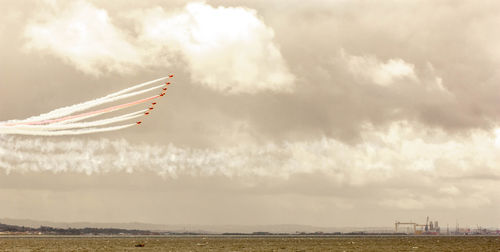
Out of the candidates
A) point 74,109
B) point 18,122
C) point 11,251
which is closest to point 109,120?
point 74,109

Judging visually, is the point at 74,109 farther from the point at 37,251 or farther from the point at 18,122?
the point at 37,251

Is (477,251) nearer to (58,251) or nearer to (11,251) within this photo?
(58,251)

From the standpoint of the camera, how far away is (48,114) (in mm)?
104438

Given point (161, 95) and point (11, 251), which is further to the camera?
point (11, 251)

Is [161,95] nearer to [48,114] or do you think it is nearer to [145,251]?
[48,114]

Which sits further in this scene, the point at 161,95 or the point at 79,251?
the point at 79,251

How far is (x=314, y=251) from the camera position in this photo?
5979 inches

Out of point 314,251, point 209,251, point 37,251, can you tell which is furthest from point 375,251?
point 37,251

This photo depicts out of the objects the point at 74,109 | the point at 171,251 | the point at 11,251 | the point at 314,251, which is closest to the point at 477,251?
the point at 314,251

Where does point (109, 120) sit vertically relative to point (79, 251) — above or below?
above

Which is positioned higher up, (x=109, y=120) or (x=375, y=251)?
(x=109, y=120)

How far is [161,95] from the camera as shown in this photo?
332 feet

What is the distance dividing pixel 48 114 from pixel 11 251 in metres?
63.1

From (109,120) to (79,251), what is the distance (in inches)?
2443
